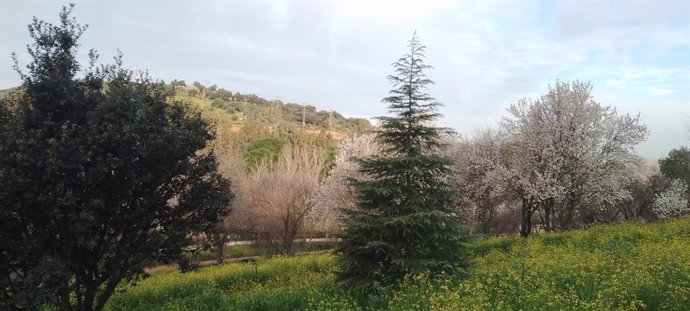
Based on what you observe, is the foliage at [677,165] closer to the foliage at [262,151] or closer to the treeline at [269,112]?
the foliage at [262,151]

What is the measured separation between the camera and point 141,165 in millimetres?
7660

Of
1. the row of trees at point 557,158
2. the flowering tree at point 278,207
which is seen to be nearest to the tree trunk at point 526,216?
the row of trees at point 557,158

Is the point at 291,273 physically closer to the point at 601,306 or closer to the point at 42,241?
the point at 42,241

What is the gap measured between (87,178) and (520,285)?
272 inches

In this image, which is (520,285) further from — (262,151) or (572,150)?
(262,151)

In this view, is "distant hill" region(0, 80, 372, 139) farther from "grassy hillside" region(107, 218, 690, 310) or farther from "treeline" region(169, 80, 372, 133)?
"grassy hillside" region(107, 218, 690, 310)

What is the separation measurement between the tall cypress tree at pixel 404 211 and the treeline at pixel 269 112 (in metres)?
94.8

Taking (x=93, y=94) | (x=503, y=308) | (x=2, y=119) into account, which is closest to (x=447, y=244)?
(x=503, y=308)

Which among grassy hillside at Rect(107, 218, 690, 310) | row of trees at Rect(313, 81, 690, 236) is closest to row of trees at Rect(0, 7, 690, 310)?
grassy hillside at Rect(107, 218, 690, 310)

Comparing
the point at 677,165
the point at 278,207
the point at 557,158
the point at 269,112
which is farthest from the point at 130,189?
the point at 269,112

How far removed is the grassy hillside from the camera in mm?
6559

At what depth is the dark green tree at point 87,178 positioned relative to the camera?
265 inches

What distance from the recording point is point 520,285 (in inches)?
295

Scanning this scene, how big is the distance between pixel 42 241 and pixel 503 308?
688 centimetres
